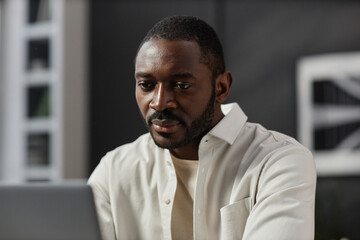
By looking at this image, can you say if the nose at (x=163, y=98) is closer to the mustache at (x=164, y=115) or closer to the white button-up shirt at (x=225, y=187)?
the mustache at (x=164, y=115)

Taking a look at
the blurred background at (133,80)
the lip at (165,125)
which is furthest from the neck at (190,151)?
the blurred background at (133,80)

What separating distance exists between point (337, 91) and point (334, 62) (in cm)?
19

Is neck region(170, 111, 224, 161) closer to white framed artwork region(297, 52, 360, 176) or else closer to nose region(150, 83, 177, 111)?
nose region(150, 83, 177, 111)

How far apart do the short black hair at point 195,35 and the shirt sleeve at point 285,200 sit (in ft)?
0.86

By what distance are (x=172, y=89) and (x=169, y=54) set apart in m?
0.08

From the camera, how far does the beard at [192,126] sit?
55.1 inches

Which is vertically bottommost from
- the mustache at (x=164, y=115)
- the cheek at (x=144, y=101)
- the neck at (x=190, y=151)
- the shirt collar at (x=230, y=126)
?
the neck at (x=190, y=151)

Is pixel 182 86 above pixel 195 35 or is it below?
below

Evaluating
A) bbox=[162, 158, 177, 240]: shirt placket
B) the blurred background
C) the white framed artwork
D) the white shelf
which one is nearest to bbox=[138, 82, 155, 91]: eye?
bbox=[162, 158, 177, 240]: shirt placket

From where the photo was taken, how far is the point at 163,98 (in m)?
1.38

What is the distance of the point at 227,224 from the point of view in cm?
140

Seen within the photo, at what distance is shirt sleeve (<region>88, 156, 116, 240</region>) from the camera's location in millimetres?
1560

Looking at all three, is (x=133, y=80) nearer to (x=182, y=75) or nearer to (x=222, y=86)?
(x=222, y=86)

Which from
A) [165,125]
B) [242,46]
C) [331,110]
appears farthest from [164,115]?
[242,46]
